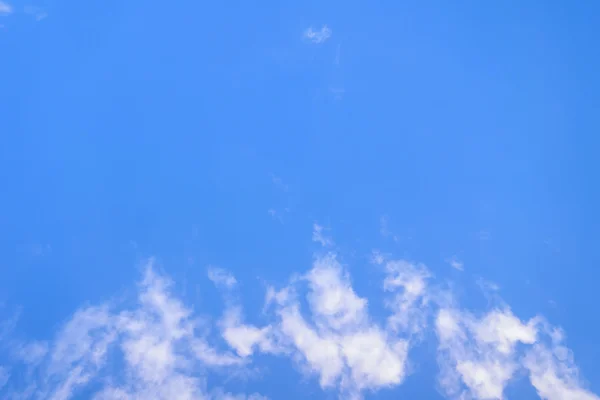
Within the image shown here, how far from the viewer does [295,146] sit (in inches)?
5290

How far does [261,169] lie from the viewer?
433 feet

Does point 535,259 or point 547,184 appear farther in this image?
point 547,184

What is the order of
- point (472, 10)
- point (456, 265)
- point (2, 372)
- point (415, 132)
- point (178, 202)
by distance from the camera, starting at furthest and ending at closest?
point (472, 10), point (415, 132), point (178, 202), point (456, 265), point (2, 372)

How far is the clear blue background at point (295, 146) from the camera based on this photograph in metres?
119

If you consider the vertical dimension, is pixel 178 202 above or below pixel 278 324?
above

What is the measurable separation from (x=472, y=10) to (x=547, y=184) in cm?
5999

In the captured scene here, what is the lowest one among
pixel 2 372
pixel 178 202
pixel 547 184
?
pixel 2 372

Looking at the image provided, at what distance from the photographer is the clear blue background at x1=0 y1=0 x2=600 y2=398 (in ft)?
391

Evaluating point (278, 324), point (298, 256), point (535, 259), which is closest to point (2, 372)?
point (278, 324)

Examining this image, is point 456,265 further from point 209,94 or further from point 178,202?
point 209,94

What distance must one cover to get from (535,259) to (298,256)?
5844 centimetres

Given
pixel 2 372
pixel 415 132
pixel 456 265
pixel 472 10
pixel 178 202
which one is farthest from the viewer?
pixel 472 10

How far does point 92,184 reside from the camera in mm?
128375

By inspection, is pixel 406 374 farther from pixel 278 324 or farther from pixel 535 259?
pixel 535 259
